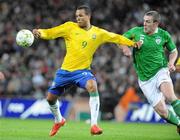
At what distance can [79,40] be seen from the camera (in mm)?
13695

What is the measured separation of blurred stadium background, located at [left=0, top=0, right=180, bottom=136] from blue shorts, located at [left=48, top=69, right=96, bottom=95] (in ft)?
32.3

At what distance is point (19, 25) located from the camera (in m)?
31.3

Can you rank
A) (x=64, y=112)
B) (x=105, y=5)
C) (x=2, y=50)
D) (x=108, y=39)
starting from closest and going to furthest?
1. (x=108, y=39)
2. (x=64, y=112)
3. (x=2, y=50)
4. (x=105, y=5)

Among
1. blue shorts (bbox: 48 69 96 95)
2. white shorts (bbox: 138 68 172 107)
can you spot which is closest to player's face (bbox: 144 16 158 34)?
white shorts (bbox: 138 68 172 107)

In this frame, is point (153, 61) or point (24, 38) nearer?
point (24, 38)

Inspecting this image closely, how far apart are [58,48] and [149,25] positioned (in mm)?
15853

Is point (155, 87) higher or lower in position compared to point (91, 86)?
lower

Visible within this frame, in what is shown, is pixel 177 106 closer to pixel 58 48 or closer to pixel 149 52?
pixel 149 52

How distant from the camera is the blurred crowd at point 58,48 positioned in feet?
86.0

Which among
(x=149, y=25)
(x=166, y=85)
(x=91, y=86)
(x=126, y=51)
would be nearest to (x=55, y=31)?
(x=91, y=86)

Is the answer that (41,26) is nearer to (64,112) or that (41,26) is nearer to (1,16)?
(1,16)

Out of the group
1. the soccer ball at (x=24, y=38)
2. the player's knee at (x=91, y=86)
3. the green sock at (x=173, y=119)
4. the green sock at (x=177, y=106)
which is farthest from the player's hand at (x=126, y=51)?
the soccer ball at (x=24, y=38)

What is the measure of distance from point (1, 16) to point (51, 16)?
2.50 metres

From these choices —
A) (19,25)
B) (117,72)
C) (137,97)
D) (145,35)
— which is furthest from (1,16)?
(145,35)
